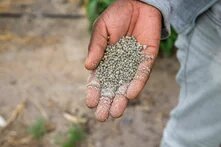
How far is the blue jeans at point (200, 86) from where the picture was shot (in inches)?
57.3

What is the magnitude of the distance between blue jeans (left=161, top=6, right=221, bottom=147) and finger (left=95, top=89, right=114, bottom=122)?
1.09ft

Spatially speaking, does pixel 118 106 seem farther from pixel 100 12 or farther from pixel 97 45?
pixel 100 12

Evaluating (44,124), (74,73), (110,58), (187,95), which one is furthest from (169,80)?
(110,58)

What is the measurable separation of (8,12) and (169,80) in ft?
3.97

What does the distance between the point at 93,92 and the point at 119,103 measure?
8cm

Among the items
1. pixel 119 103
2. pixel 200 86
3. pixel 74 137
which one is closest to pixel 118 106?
pixel 119 103

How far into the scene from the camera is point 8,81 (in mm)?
2588

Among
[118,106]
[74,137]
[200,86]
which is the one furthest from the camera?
[74,137]

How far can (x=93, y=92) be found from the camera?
1.32m

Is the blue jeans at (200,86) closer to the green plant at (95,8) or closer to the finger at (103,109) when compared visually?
the finger at (103,109)

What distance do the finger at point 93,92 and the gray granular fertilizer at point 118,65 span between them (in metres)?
0.02

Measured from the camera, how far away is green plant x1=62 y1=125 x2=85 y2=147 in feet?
7.04

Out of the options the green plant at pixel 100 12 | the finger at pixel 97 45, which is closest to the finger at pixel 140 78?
the finger at pixel 97 45

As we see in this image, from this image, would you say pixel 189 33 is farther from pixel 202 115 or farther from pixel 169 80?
pixel 169 80
